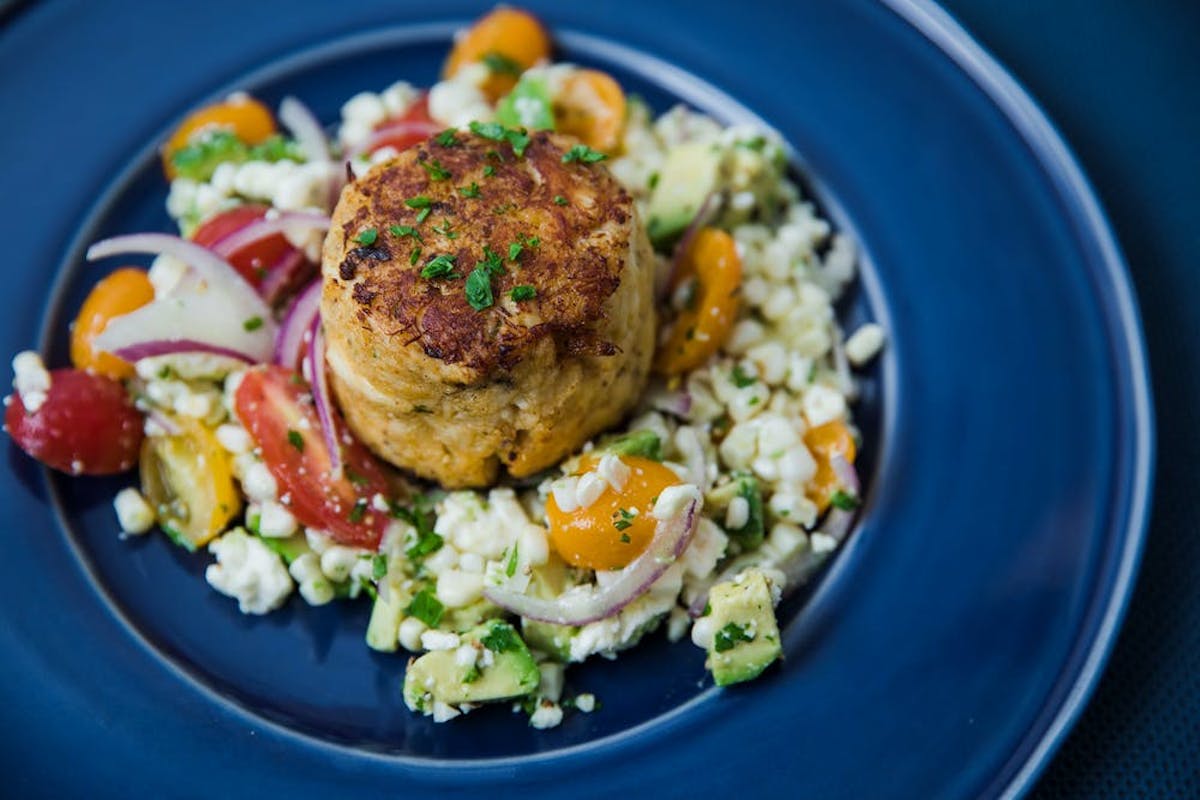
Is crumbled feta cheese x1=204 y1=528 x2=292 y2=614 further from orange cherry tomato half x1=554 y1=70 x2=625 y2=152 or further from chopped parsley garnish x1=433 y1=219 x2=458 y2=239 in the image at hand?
orange cherry tomato half x1=554 y1=70 x2=625 y2=152

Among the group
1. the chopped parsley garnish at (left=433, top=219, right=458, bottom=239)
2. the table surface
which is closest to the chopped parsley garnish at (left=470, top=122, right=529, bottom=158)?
the chopped parsley garnish at (left=433, top=219, right=458, bottom=239)

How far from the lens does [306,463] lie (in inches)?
138

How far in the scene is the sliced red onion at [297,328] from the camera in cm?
A: 369

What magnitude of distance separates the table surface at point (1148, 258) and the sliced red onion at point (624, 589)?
1320 millimetres

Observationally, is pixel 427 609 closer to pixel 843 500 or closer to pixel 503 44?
pixel 843 500

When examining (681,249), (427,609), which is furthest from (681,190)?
(427,609)

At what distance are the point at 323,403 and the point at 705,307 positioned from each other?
1.26 meters

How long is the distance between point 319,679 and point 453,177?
1583mm

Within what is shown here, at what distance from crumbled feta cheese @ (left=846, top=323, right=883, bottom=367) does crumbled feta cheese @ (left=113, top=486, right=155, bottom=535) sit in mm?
2377

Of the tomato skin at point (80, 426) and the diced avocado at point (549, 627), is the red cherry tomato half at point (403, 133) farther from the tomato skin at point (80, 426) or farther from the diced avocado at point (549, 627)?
the diced avocado at point (549, 627)

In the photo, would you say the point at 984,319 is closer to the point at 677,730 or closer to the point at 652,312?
the point at 652,312

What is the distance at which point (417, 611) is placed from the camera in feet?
11.2

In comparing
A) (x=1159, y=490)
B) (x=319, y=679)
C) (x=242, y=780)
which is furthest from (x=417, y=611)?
(x=1159, y=490)

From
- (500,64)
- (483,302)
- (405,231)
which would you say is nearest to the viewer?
(483,302)
